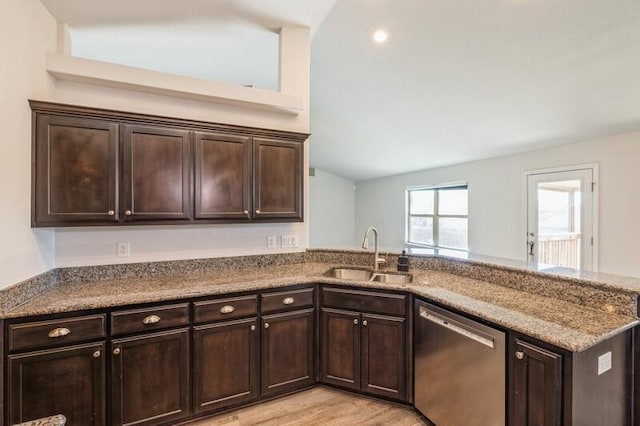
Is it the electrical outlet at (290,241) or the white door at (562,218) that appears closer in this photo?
the electrical outlet at (290,241)

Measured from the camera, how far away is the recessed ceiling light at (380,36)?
2.90 m

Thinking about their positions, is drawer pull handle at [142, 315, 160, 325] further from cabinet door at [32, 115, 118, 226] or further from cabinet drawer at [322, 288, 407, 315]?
cabinet drawer at [322, 288, 407, 315]

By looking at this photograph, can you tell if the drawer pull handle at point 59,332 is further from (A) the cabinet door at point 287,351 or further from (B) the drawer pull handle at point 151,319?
(A) the cabinet door at point 287,351

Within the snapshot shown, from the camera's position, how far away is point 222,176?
2.49 metres

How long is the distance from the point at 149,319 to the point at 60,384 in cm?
54

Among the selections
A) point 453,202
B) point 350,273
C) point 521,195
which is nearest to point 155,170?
point 350,273

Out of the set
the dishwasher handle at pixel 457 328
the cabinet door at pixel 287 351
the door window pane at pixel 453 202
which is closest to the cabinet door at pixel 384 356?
the dishwasher handle at pixel 457 328

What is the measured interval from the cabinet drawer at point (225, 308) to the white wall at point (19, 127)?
1.06 meters

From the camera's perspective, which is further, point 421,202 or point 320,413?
point 421,202

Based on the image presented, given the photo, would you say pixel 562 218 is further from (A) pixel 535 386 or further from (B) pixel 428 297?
(A) pixel 535 386

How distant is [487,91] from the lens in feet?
10.9

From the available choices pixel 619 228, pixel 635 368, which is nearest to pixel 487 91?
pixel 619 228

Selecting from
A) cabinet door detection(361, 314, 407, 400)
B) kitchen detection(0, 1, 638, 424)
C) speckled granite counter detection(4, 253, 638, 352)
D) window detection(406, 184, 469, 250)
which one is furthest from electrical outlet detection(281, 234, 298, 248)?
window detection(406, 184, 469, 250)

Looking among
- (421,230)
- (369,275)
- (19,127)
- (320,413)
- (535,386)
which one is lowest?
(320,413)
